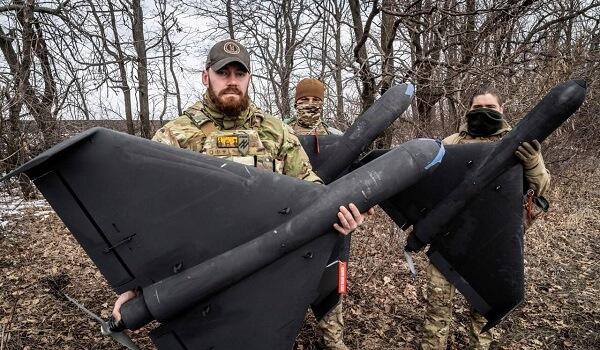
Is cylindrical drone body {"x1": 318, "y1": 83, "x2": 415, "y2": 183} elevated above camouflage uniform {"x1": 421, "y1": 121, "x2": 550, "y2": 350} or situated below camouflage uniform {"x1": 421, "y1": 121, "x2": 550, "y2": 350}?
above

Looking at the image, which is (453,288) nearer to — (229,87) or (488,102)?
(488,102)

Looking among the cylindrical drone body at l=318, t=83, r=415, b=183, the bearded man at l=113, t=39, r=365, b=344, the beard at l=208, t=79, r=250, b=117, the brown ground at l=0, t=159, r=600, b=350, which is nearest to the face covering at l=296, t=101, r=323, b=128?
the cylindrical drone body at l=318, t=83, r=415, b=183

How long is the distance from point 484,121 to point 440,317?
6.38ft

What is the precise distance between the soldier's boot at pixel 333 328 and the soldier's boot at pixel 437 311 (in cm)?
85

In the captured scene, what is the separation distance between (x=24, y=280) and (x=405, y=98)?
5425 mm

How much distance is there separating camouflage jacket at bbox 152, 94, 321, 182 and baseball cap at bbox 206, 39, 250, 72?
0.28 meters

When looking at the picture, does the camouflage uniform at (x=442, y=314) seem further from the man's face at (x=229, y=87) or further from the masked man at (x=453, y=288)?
the man's face at (x=229, y=87)

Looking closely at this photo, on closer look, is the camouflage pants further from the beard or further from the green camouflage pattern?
the beard

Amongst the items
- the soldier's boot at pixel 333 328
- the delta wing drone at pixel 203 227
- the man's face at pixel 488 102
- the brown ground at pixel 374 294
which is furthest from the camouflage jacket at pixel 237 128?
the brown ground at pixel 374 294

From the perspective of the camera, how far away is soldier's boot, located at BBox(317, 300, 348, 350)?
3.67 metres

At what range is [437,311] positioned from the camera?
359cm

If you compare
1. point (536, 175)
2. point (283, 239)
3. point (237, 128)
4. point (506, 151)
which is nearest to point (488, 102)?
point (506, 151)

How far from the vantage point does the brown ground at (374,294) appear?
4.07 m

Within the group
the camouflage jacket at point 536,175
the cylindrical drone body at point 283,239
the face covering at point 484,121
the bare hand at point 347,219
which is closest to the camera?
the cylindrical drone body at point 283,239
